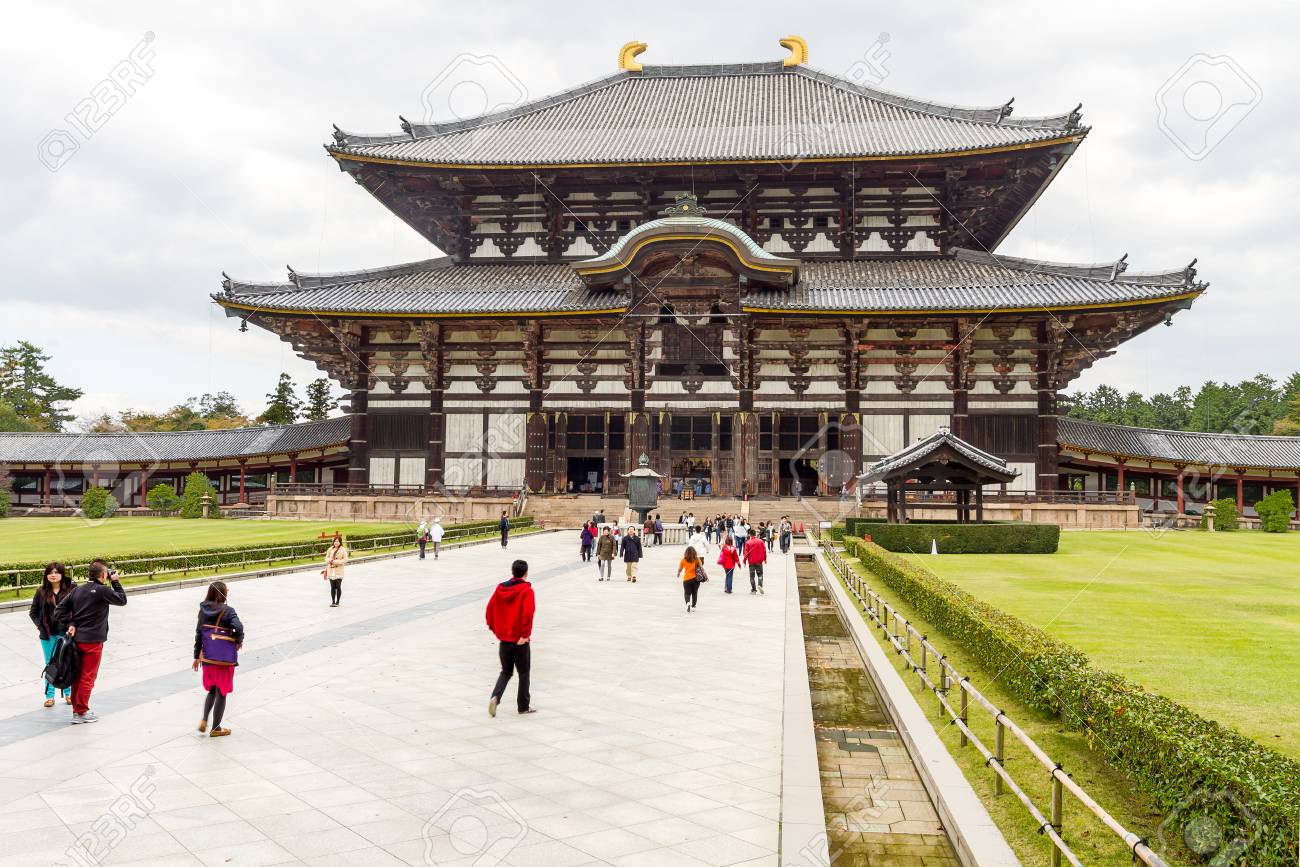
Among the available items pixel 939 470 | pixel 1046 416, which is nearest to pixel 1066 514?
pixel 1046 416

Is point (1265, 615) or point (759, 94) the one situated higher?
point (759, 94)

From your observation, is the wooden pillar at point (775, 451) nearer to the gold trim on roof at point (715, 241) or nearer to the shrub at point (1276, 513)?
the gold trim on roof at point (715, 241)

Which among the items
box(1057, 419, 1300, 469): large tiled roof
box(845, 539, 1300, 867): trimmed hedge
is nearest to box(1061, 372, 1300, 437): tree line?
box(1057, 419, 1300, 469): large tiled roof

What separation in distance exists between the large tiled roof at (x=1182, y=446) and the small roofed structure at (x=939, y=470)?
59.1 feet

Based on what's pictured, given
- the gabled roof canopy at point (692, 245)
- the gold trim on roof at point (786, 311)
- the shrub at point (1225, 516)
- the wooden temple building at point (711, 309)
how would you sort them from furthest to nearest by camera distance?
the shrub at point (1225, 516) → the wooden temple building at point (711, 309) → the gabled roof canopy at point (692, 245) → the gold trim on roof at point (786, 311)

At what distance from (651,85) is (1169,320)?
33.6 m

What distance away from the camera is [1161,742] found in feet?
18.8

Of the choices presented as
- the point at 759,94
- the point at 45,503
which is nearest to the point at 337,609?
the point at 759,94

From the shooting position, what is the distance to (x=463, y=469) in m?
41.3

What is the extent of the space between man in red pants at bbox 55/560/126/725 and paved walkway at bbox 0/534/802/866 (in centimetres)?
32

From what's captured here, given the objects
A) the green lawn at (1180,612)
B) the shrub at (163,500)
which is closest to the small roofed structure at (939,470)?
the green lawn at (1180,612)

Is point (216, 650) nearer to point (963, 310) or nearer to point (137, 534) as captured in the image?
point (137, 534)

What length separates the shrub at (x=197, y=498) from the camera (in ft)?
140

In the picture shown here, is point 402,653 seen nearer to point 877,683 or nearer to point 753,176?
point 877,683
